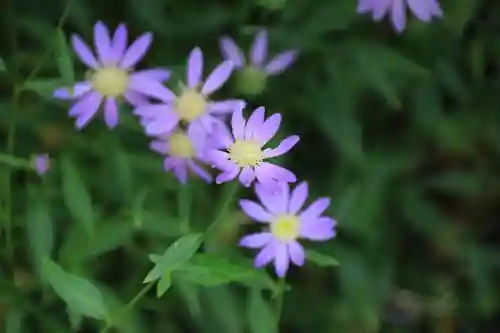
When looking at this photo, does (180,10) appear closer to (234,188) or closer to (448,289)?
(234,188)

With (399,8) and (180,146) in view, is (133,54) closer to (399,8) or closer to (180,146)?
(180,146)

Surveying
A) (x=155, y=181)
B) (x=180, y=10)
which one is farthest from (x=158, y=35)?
(x=155, y=181)

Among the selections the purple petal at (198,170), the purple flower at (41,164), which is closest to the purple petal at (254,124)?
the purple petal at (198,170)

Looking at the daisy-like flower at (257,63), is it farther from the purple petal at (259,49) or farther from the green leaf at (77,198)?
the green leaf at (77,198)

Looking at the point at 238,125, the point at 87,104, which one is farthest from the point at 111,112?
the point at 238,125

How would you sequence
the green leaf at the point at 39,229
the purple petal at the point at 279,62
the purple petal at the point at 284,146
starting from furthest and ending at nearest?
the purple petal at the point at 279,62 < the green leaf at the point at 39,229 < the purple petal at the point at 284,146

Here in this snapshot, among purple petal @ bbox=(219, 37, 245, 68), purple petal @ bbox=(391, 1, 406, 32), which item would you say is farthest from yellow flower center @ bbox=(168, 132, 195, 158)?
purple petal @ bbox=(391, 1, 406, 32)

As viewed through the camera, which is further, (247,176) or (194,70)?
(194,70)
